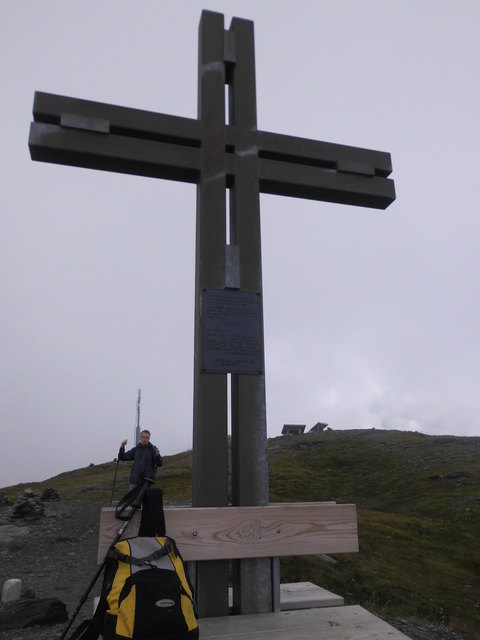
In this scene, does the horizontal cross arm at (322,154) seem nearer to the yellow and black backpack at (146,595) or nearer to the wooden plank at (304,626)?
the yellow and black backpack at (146,595)

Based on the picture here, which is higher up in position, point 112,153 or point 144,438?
point 112,153

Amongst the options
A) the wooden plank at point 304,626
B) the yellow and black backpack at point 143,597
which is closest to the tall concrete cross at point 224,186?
the wooden plank at point 304,626

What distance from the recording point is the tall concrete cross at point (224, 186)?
4.16m

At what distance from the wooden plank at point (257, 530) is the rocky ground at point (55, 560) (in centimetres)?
354

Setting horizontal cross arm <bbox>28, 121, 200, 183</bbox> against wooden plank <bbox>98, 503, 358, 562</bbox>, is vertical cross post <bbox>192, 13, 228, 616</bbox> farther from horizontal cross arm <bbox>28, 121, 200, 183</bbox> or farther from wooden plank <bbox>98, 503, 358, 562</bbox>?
wooden plank <bbox>98, 503, 358, 562</bbox>

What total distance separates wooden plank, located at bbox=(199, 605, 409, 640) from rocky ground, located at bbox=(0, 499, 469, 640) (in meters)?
3.43

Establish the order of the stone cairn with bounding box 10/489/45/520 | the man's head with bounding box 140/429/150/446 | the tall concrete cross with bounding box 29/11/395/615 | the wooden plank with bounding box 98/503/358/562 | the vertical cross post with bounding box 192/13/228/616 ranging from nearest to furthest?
1. the wooden plank with bounding box 98/503/358/562
2. the vertical cross post with bounding box 192/13/228/616
3. the tall concrete cross with bounding box 29/11/395/615
4. the man's head with bounding box 140/429/150/446
5. the stone cairn with bounding box 10/489/45/520

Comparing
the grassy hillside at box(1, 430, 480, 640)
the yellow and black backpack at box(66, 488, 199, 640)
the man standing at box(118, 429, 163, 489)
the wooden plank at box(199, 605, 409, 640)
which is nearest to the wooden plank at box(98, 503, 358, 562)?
the yellow and black backpack at box(66, 488, 199, 640)

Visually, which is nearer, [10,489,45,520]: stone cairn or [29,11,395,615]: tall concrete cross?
[29,11,395,615]: tall concrete cross

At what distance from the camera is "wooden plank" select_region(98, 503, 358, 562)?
349cm

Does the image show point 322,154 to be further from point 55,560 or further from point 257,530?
point 55,560

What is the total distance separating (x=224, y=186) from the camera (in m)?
4.91

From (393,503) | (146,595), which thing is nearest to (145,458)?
(146,595)

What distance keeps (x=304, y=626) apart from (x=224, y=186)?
3722mm
